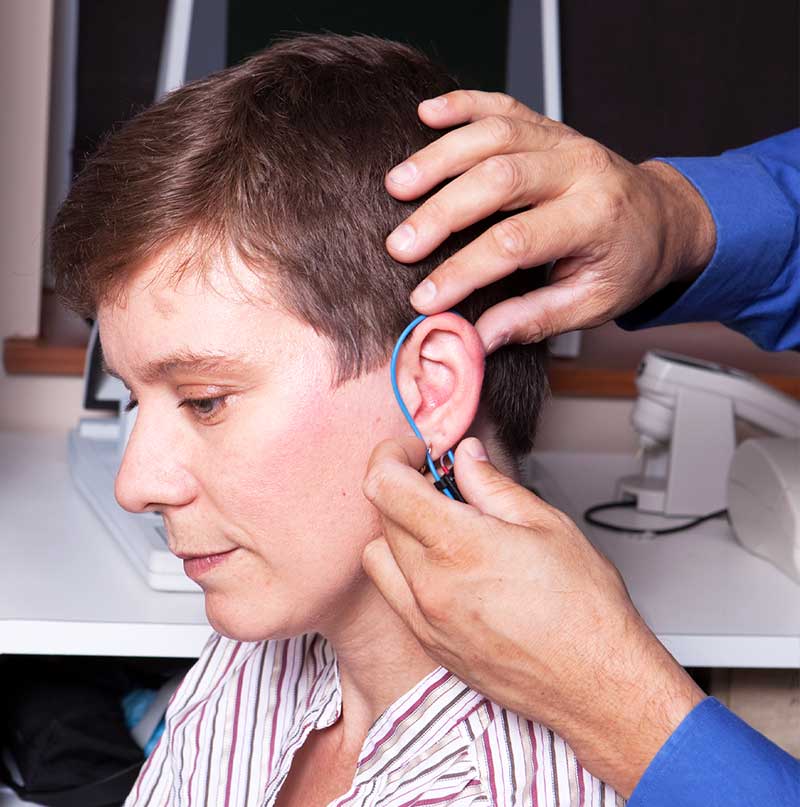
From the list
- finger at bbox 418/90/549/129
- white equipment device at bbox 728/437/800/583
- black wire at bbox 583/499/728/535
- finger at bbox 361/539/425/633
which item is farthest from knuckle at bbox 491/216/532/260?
black wire at bbox 583/499/728/535

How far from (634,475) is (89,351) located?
0.93 meters

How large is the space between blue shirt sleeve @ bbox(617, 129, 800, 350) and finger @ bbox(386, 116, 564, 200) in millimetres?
274

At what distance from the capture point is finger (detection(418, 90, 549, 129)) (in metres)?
0.90

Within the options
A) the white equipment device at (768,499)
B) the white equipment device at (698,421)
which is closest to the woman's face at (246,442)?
Answer: the white equipment device at (768,499)

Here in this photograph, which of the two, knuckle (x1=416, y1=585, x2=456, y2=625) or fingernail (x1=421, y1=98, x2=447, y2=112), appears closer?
knuckle (x1=416, y1=585, x2=456, y2=625)

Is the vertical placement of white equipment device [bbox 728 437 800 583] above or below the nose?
below

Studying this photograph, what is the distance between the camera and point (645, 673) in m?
0.78

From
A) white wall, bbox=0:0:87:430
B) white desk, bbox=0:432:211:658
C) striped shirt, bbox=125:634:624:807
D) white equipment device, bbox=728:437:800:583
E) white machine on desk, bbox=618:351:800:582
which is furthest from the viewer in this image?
white wall, bbox=0:0:87:430

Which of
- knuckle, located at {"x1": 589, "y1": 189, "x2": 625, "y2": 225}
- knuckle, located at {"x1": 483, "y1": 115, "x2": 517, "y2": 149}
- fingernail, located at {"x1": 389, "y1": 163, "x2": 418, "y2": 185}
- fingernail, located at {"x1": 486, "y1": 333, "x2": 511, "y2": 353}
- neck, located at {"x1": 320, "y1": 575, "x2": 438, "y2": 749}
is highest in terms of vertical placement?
knuckle, located at {"x1": 483, "y1": 115, "x2": 517, "y2": 149}

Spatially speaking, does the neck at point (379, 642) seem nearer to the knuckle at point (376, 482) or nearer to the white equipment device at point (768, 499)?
the knuckle at point (376, 482)

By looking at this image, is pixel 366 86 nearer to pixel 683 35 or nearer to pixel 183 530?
pixel 183 530

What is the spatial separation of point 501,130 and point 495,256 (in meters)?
0.10

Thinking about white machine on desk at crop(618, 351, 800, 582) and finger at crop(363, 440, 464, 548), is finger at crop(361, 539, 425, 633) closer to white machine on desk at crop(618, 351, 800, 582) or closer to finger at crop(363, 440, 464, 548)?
finger at crop(363, 440, 464, 548)

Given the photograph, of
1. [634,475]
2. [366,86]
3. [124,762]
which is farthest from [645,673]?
[634,475]
